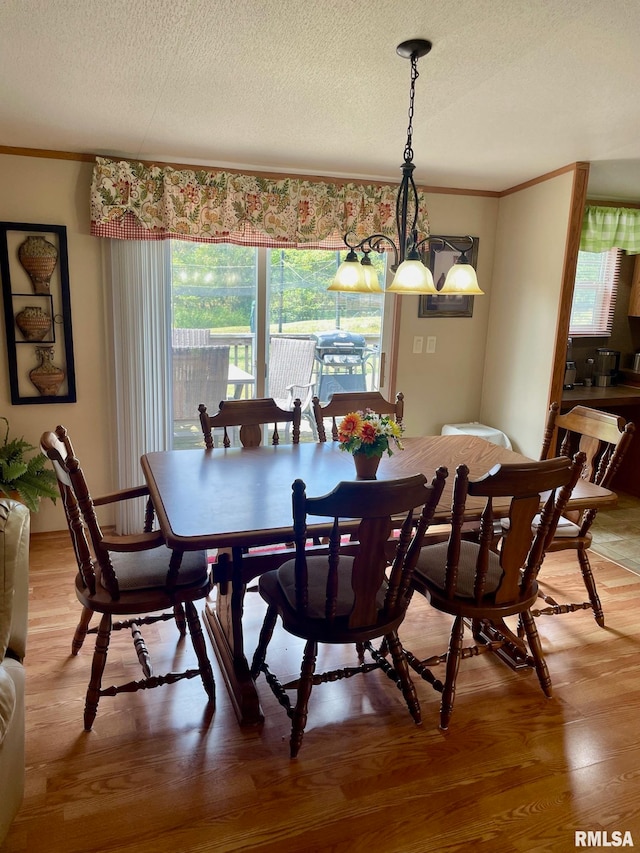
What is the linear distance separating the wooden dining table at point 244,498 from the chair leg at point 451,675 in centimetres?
43

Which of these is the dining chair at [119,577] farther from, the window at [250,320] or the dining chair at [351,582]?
the window at [250,320]

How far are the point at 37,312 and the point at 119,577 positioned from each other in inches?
80.1

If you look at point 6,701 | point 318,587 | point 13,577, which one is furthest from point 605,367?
point 6,701

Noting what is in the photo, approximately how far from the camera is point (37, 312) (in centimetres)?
353

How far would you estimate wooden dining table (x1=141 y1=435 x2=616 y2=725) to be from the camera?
194 cm

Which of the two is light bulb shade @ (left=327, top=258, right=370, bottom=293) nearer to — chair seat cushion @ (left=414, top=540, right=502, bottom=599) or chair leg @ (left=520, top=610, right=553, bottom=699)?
chair seat cushion @ (left=414, top=540, right=502, bottom=599)

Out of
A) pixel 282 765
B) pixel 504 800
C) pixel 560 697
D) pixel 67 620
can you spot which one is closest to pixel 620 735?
pixel 560 697

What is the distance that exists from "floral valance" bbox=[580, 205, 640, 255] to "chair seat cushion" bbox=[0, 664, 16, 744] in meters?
4.28

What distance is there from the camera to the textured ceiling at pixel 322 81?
185cm

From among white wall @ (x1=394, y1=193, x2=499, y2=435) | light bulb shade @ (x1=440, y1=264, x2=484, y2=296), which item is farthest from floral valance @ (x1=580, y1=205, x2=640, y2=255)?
light bulb shade @ (x1=440, y1=264, x2=484, y2=296)

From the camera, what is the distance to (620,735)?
2.17 metres

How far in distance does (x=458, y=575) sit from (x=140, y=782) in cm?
127

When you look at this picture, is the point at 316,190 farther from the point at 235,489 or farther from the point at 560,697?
the point at 560,697

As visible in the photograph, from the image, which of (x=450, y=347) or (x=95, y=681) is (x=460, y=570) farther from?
(x=450, y=347)
